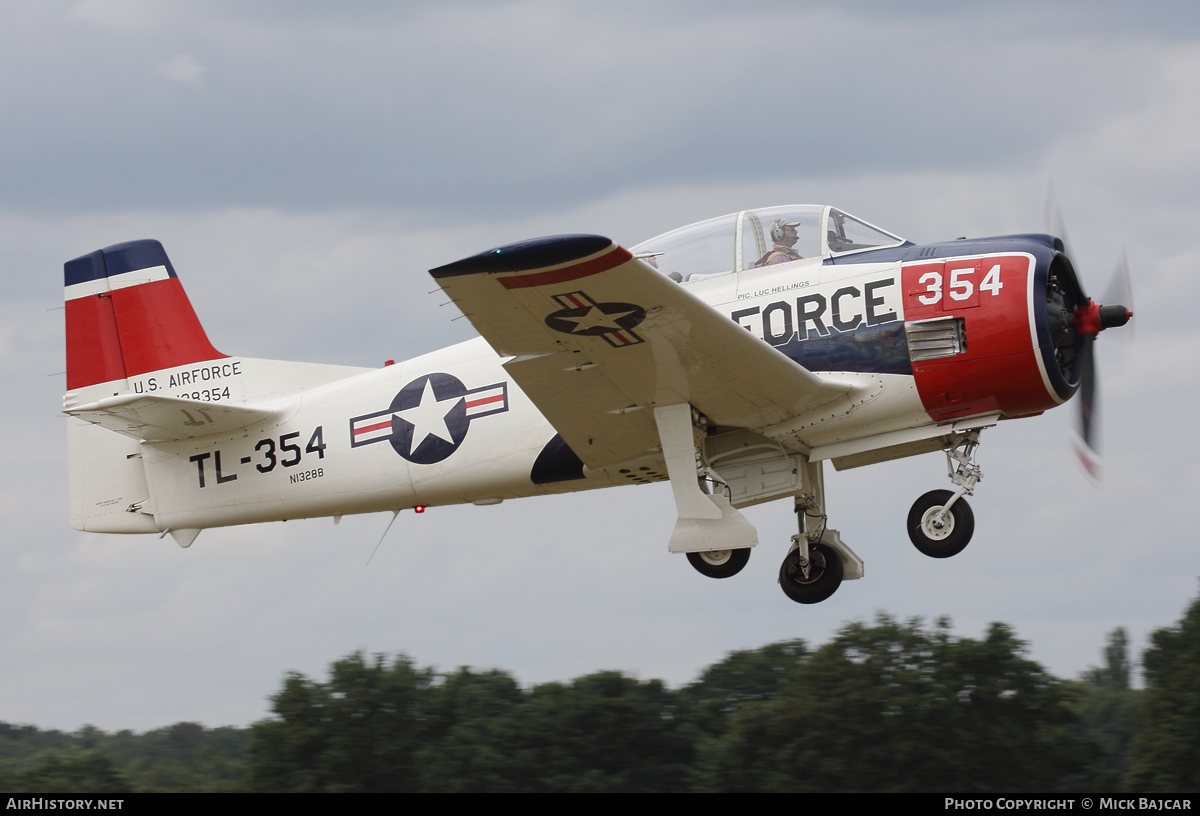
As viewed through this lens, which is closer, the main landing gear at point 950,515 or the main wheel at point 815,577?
the main landing gear at point 950,515

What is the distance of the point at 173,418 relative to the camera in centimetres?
1195

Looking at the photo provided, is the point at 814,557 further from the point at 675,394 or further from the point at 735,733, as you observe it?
the point at 735,733

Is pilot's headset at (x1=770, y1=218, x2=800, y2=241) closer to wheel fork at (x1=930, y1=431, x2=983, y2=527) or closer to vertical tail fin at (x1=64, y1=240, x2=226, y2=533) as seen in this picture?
wheel fork at (x1=930, y1=431, x2=983, y2=527)

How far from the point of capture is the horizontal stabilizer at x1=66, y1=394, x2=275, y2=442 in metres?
11.5

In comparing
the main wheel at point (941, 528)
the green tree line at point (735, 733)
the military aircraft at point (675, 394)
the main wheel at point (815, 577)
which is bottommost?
the green tree line at point (735, 733)

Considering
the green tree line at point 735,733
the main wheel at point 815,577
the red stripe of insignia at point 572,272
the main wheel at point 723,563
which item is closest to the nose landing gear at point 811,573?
the main wheel at point 815,577

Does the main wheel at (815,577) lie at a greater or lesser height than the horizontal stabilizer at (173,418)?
lesser

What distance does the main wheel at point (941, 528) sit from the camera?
10203 mm

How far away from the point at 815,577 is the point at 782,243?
9.87 feet

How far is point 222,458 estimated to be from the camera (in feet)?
40.3

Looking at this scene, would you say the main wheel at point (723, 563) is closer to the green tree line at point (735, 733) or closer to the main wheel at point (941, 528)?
the main wheel at point (941, 528)

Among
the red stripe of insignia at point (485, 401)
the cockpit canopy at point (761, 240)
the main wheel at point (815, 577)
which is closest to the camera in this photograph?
the cockpit canopy at point (761, 240)

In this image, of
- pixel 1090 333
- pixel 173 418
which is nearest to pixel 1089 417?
pixel 1090 333

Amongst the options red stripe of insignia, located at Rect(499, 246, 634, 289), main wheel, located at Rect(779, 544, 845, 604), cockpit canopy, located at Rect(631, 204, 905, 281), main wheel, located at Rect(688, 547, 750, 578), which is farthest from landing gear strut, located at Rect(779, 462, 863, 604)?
red stripe of insignia, located at Rect(499, 246, 634, 289)
